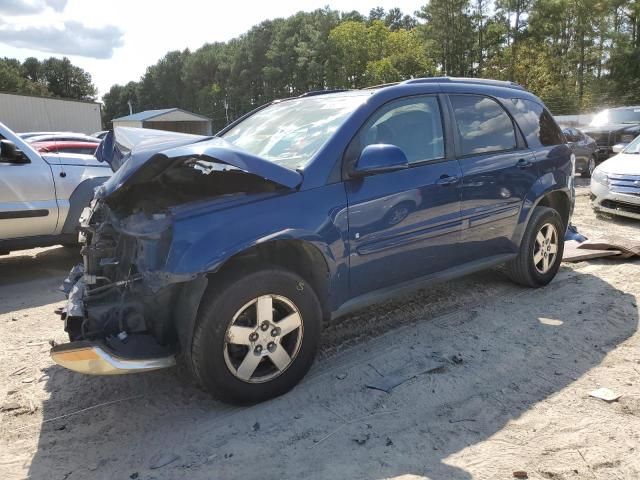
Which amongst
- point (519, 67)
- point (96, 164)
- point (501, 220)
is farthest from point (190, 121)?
point (501, 220)

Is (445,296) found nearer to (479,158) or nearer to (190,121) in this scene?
(479,158)

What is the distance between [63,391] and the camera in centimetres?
342

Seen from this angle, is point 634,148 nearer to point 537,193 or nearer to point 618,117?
point 537,193

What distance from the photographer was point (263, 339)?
307cm

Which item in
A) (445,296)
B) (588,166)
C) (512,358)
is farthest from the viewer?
(588,166)

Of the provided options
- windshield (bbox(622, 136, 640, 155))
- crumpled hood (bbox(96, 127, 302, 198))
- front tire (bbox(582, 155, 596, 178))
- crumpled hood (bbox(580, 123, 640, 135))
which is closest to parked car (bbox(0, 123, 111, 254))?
crumpled hood (bbox(96, 127, 302, 198))

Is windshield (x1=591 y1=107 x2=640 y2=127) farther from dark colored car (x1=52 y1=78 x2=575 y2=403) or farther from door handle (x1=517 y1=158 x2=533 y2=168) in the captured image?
dark colored car (x1=52 y1=78 x2=575 y2=403)

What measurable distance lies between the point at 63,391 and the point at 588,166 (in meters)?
14.4

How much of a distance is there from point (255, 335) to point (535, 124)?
346 cm

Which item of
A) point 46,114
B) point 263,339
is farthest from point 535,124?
point 46,114

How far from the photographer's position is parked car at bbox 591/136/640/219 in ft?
26.0

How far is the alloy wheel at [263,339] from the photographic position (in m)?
3.00

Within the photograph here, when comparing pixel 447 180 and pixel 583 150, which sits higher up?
pixel 447 180

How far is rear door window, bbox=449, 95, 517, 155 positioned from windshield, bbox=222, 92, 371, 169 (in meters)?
0.88
